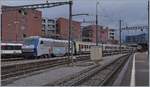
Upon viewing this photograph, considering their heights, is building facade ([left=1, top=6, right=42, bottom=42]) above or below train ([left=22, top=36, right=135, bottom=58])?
above

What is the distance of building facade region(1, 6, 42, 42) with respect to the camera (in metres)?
94.2

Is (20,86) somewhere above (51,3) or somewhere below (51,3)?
below

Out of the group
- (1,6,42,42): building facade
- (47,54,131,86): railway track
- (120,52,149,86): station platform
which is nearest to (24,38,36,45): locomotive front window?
(120,52,149,86): station platform

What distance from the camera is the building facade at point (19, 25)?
94.2 meters

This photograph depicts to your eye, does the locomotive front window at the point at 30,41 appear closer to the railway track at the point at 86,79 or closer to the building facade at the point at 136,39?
the railway track at the point at 86,79

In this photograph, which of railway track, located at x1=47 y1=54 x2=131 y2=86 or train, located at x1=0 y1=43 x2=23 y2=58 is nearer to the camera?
railway track, located at x1=47 y1=54 x2=131 y2=86

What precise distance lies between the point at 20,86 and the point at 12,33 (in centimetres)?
8061

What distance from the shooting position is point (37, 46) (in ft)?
172

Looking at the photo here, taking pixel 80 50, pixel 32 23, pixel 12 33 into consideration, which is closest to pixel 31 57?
pixel 80 50

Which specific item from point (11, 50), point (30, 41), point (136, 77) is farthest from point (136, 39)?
point (136, 77)

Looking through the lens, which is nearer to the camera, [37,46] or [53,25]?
[37,46]

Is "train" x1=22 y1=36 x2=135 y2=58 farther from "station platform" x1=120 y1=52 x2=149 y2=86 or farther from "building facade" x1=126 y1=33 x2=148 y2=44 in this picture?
"building facade" x1=126 y1=33 x2=148 y2=44

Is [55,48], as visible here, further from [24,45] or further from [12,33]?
[12,33]

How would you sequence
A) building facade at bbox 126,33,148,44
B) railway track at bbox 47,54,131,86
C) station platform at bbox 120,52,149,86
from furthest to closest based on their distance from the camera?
building facade at bbox 126,33,148,44 < station platform at bbox 120,52,149,86 < railway track at bbox 47,54,131,86
